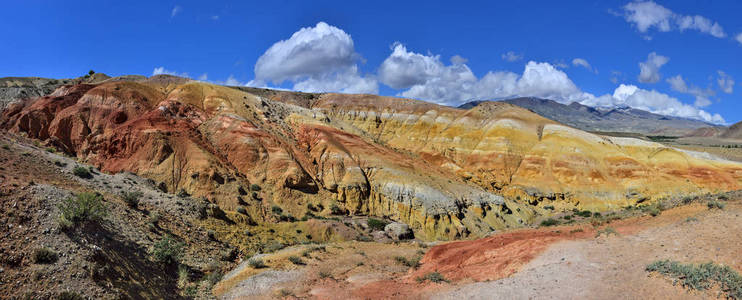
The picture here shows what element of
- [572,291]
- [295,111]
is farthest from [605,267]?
[295,111]

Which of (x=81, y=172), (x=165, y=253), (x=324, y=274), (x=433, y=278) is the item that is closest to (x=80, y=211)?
(x=165, y=253)

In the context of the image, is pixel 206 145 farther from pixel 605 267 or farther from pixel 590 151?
pixel 590 151

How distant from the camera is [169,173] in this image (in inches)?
1292

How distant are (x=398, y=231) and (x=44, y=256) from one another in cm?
2556

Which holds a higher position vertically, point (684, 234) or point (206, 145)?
point (206, 145)

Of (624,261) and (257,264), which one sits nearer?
(624,261)

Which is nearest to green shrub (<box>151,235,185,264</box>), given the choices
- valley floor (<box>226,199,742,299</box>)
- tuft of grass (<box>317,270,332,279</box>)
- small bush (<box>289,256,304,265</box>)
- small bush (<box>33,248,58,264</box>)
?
valley floor (<box>226,199,742,299</box>)

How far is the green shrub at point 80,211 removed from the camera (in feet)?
40.3

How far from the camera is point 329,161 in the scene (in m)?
42.6

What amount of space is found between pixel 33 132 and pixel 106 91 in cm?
800

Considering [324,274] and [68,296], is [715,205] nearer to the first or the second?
[324,274]

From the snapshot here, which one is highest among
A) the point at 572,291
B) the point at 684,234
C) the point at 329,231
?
the point at 684,234

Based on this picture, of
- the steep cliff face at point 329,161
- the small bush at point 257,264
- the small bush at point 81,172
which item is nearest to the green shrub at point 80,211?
the small bush at point 257,264

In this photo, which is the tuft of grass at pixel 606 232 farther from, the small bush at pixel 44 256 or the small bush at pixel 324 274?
the small bush at pixel 44 256
